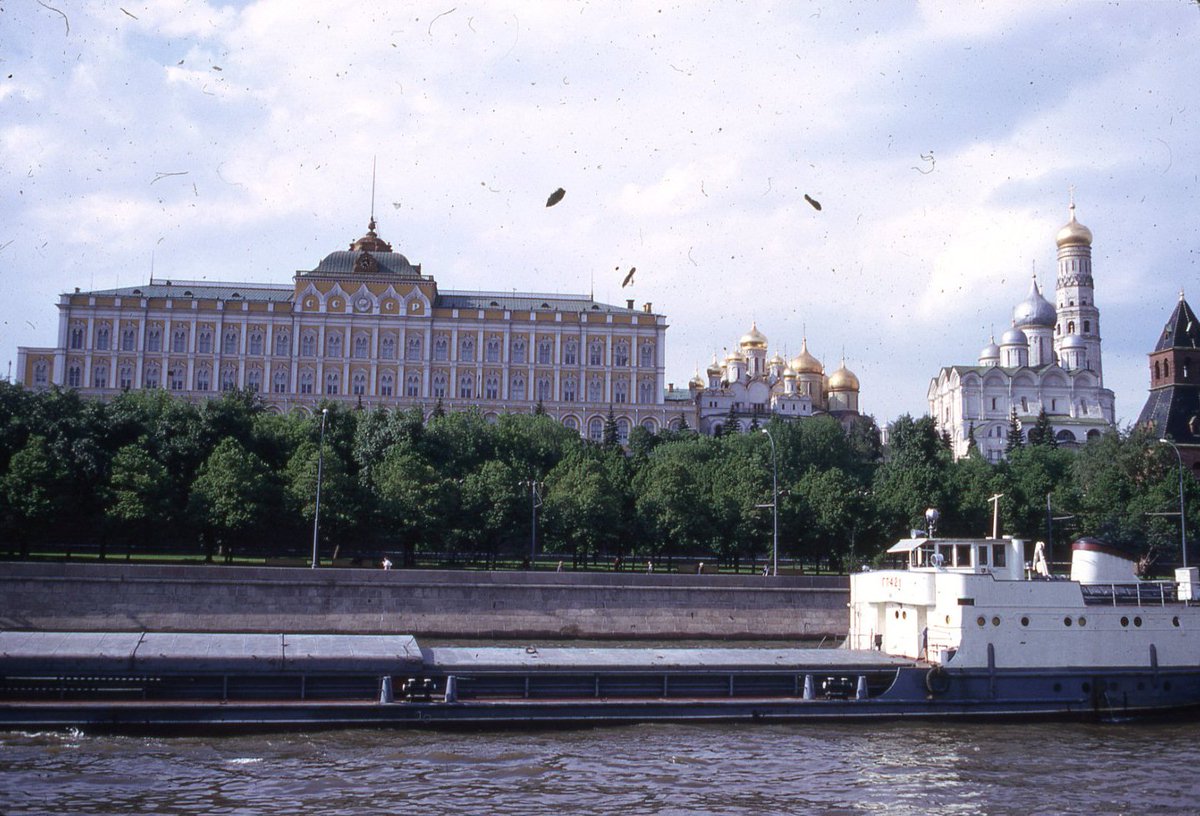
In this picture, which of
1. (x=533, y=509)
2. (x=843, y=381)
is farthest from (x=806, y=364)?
(x=533, y=509)

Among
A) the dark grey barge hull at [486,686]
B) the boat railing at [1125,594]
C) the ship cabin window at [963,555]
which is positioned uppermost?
the ship cabin window at [963,555]

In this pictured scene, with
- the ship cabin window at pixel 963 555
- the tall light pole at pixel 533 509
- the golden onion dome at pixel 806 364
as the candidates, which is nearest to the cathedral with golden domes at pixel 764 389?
the golden onion dome at pixel 806 364

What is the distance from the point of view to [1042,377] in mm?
131125

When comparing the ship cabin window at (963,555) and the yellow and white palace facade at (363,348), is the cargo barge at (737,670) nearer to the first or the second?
the ship cabin window at (963,555)

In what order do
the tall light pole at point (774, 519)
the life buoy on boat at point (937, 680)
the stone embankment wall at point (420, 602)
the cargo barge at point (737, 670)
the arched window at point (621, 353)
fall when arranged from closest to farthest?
the cargo barge at point (737, 670) → the life buoy on boat at point (937, 680) → the stone embankment wall at point (420, 602) → the tall light pole at point (774, 519) → the arched window at point (621, 353)

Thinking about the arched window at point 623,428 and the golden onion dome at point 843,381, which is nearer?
the arched window at point 623,428

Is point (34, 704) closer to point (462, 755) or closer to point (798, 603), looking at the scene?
point (462, 755)

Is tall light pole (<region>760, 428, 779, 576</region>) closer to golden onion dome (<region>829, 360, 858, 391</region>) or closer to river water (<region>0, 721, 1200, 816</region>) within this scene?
river water (<region>0, 721, 1200, 816</region>)

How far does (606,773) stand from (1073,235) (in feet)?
445

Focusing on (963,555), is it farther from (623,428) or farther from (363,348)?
(363,348)

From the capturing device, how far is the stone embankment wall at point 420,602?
41.7m

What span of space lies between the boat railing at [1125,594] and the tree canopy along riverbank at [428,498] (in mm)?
29018

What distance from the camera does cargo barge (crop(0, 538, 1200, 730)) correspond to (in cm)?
2458

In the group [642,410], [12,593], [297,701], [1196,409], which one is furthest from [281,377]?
[297,701]
